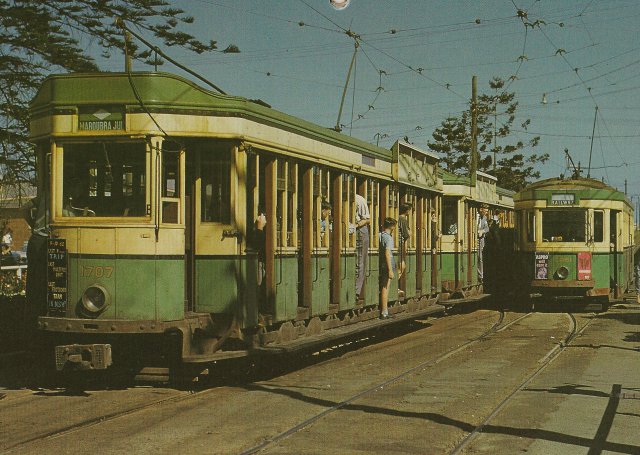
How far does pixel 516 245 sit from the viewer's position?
24.2 meters

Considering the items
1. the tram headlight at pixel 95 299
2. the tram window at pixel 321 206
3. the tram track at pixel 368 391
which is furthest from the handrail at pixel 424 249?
the tram headlight at pixel 95 299

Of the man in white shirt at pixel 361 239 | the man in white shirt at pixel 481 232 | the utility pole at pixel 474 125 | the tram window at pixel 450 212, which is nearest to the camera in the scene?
the man in white shirt at pixel 361 239

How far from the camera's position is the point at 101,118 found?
1026cm

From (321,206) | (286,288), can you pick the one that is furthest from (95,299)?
(321,206)

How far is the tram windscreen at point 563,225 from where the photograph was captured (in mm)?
23109

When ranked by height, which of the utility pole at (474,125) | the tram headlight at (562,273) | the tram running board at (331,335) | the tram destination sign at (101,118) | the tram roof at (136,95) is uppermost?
the utility pole at (474,125)

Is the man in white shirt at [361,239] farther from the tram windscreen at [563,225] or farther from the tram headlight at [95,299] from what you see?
the tram windscreen at [563,225]

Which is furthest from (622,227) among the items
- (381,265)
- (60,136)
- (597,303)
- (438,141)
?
(438,141)

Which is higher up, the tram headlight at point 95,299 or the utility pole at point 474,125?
the utility pole at point 474,125

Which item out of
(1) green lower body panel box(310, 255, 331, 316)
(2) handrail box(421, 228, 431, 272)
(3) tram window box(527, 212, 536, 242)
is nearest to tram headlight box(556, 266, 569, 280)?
(3) tram window box(527, 212, 536, 242)

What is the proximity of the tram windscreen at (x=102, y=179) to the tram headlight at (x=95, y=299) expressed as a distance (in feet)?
2.60

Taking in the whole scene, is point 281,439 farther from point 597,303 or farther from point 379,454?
point 597,303

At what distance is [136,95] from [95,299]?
2.09m

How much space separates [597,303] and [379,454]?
18.7 m
